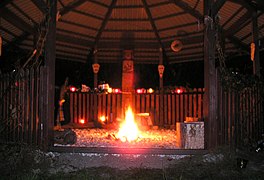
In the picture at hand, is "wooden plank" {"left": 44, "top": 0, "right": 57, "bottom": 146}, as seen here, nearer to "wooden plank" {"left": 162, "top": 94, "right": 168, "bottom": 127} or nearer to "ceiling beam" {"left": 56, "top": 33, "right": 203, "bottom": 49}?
"ceiling beam" {"left": 56, "top": 33, "right": 203, "bottom": 49}

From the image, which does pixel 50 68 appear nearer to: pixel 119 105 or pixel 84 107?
pixel 84 107

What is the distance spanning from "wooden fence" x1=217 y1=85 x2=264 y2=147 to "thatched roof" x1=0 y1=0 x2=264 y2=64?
341 cm

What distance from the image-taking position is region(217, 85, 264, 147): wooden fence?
650cm

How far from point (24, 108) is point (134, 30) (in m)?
7.27

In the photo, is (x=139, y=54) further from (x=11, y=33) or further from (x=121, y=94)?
(x=11, y=33)

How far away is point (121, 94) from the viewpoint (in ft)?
42.2

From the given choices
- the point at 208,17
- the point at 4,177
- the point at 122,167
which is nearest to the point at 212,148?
the point at 122,167

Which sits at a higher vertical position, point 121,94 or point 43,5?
point 43,5

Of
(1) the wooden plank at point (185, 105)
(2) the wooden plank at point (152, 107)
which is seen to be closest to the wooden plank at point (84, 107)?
(2) the wooden plank at point (152, 107)

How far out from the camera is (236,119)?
6.62 meters

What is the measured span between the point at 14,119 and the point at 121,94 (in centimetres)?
677

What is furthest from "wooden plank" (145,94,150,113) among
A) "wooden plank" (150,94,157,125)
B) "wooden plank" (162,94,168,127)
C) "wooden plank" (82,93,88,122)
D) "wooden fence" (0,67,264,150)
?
"wooden fence" (0,67,264,150)

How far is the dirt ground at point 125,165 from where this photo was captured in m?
4.85

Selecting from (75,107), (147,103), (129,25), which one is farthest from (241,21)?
(75,107)
